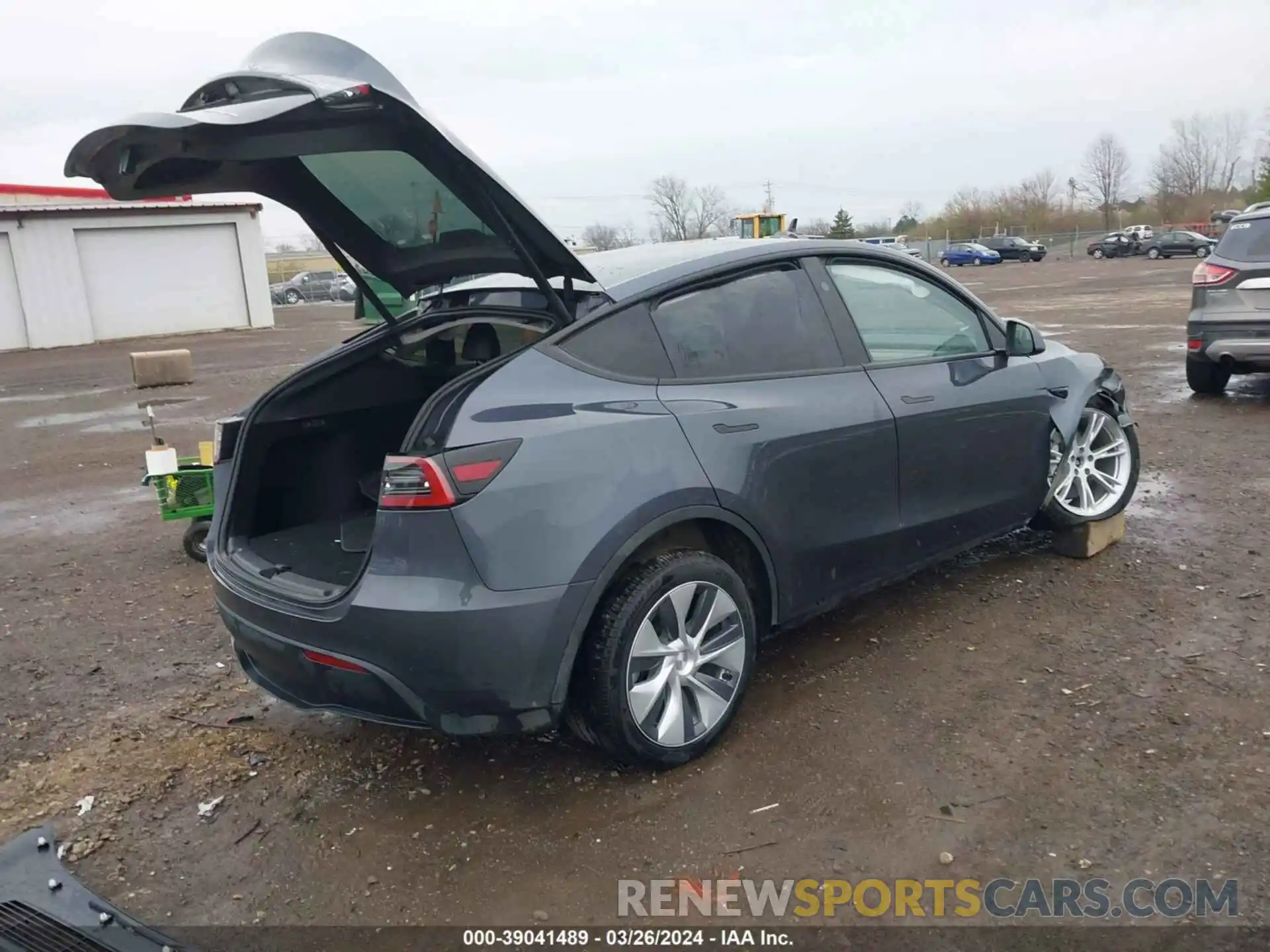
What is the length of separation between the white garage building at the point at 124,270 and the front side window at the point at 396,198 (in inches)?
895

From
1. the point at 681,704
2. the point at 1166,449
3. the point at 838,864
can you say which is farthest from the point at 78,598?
the point at 1166,449

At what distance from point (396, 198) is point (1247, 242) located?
762cm

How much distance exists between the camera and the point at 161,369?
47.0 feet

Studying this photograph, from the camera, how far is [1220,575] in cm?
449

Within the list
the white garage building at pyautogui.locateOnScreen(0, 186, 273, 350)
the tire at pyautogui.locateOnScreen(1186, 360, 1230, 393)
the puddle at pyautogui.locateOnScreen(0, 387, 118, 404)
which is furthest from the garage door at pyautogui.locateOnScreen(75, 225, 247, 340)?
the tire at pyautogui.locateOnScreen(1186, 360, 1230, 393)

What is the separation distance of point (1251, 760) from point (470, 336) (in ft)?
9.91

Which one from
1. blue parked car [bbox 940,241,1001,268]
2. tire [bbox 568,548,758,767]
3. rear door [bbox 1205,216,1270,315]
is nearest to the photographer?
tire [bbox 568,548,758,767]

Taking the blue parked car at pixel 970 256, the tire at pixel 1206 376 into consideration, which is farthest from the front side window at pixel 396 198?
the blue parked car at pixel 970 256

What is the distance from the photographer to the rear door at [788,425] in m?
3.20

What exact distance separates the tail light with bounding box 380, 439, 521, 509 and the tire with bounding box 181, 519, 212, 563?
3.33 m

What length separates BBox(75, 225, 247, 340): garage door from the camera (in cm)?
2452

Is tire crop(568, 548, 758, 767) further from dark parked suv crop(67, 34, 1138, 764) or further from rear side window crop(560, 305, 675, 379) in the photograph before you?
rear side window crop(560, 305, 675, 379)

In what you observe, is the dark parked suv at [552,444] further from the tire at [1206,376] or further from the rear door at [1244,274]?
the tire at [1206,376]

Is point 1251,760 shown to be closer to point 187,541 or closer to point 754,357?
point 754,357
